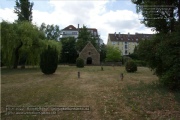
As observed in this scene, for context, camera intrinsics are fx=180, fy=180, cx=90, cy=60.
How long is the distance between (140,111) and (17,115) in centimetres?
428

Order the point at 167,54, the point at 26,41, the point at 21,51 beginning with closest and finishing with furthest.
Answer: the point at 167,54 → the point at 26,41 → the point at 21,51

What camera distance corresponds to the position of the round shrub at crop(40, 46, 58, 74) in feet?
62.7

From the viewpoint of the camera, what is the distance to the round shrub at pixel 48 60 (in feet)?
62.7

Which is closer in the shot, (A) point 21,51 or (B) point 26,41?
(B) point 26,41

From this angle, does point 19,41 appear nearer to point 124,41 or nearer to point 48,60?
point 48,60

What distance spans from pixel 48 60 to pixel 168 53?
12891 mm

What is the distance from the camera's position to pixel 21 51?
91.7 ft

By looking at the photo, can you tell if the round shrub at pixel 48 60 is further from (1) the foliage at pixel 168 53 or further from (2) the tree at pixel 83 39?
(2) the tree at pixel 83 39

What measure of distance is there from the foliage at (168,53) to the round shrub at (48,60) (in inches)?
435

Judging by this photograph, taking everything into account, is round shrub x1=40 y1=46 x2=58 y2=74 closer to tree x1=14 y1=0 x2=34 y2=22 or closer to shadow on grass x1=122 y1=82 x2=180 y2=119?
shadow on grass x1=122 y1=82 x2=180 y2=119

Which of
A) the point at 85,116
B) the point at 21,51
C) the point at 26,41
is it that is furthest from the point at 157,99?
the point at 21,51

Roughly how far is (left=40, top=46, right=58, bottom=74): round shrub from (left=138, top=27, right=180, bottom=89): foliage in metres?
11.1

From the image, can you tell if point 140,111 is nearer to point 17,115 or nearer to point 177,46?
point 17,115

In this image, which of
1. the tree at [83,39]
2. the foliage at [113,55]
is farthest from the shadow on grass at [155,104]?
the tree at [83,39]
